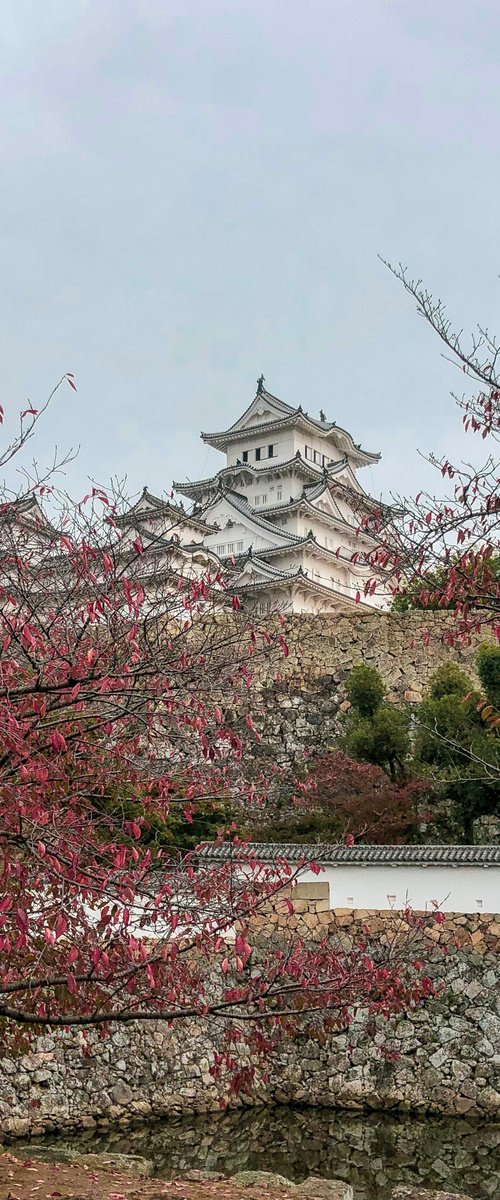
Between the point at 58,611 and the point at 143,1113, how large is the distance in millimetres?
7436

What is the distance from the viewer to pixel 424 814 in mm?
16062

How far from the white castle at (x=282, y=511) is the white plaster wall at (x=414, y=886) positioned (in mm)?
11720

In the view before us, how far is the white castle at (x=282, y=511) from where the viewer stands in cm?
2606

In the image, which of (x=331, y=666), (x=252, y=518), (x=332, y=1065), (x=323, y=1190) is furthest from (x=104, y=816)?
(x=252, y=518)

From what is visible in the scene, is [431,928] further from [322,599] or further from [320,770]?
[322,599]

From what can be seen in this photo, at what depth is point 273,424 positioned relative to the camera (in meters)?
32.5

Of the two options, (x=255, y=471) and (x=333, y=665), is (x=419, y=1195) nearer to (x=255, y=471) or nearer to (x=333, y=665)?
(x=333, y=665)

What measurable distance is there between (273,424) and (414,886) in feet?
71.8

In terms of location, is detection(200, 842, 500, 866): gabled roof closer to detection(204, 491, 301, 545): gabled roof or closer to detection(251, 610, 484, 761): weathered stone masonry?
detection(251, 610, 484, 761): weathered stone masonry

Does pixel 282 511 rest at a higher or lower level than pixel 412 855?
higher

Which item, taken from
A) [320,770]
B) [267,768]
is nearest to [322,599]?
[267,768]

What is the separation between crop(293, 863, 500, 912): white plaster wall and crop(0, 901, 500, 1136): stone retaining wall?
18 cm

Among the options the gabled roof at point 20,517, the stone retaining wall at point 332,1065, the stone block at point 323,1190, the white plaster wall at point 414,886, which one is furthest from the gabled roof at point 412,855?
the gabled roof at point 20,517

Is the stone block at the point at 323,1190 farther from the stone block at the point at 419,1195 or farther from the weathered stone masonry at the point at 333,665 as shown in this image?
the weathered stone masonry at the point at 333,665
